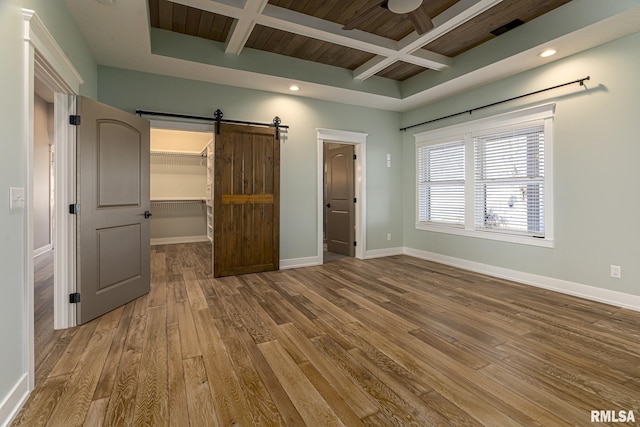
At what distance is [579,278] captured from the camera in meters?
3.56

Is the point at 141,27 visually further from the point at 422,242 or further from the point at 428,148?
the point at 422,242

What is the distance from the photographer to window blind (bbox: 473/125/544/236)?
3.97 m

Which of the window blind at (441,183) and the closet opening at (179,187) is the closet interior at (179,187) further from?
the window blind at (441,183)

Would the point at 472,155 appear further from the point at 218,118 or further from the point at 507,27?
the point at 218,118

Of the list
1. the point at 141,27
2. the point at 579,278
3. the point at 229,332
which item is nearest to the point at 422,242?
the point at 579,278

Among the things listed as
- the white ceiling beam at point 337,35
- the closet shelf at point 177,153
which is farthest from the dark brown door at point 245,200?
the closet shelf at point 177,153

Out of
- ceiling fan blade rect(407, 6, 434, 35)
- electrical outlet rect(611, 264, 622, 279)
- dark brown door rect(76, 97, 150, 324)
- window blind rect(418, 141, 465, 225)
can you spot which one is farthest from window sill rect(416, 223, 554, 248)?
dark brown door rect(76, 97, 150, 324)

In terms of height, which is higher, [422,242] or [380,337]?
[422,242]

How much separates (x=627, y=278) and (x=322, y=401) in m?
3.49

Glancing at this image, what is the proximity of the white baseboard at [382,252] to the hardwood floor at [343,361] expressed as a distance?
205 centimetres

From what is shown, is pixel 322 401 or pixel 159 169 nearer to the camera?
pixel 322 401

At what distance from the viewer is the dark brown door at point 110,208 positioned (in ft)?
9.23

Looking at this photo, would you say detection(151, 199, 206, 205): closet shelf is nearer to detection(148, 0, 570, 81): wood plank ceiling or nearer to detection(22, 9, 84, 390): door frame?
detection(148, 0, 570, 81): wood plank ceiling

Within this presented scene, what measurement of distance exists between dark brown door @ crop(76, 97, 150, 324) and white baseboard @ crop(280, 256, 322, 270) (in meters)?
1.96
